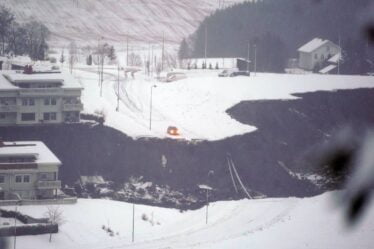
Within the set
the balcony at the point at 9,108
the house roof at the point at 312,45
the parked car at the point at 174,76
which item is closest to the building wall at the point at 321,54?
the house roof at the point at 312,45

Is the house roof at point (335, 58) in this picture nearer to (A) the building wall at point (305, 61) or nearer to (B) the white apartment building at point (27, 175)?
(A) the building wall at point (305, 61)

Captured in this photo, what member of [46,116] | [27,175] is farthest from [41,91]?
[27,175]

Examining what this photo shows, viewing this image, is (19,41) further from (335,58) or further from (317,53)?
(335,58)

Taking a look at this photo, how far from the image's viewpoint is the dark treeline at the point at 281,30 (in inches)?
1278

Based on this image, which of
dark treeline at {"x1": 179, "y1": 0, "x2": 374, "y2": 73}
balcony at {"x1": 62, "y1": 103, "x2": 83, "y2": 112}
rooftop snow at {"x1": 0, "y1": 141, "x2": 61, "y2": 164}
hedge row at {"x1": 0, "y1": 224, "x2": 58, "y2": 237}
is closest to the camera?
hedge row at {"x1": 0, "y1": 224, "x2": 58, "y2": 237}

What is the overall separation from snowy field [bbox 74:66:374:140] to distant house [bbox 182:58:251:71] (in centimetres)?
107

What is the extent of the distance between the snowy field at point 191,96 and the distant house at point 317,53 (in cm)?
243

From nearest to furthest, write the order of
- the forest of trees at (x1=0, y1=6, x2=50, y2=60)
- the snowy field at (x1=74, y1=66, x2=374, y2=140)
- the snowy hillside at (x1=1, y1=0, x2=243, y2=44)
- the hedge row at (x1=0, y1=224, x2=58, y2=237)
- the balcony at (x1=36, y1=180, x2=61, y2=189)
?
the hedge row at (x1=0, y1=224, x2=58, y2=237) → the balcony at (x1=36, y1=180, x2=61, y2=189) → the snowy field at (x1=74, y1=66, x2=374, y2=140) → the forest of trees at (x1=0, y1=6, x2=50, y2=60) → the snowy hillside at (x1=1, y1=0, x2=243, y2=44)

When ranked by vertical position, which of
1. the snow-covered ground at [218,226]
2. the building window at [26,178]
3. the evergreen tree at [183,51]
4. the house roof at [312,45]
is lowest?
the snow-covered ground at [218,226]

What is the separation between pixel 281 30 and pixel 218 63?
4739mm

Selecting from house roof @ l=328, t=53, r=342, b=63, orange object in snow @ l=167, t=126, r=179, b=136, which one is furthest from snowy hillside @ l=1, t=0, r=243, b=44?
orange object in snow @ l=167, t=126, r=179, b=136

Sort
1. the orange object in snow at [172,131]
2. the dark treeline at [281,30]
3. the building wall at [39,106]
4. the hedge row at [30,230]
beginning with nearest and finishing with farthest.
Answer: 1. the hedge row at [30,230]
2. the building wall at [39,106]
3. the orange object in snow at [172,131]
4. the dark treeline at [281,30]

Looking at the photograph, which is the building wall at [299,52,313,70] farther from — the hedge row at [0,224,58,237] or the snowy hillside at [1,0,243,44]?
the hedge row at [0,224,58,237]

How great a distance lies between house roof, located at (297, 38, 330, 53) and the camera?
108 ft
